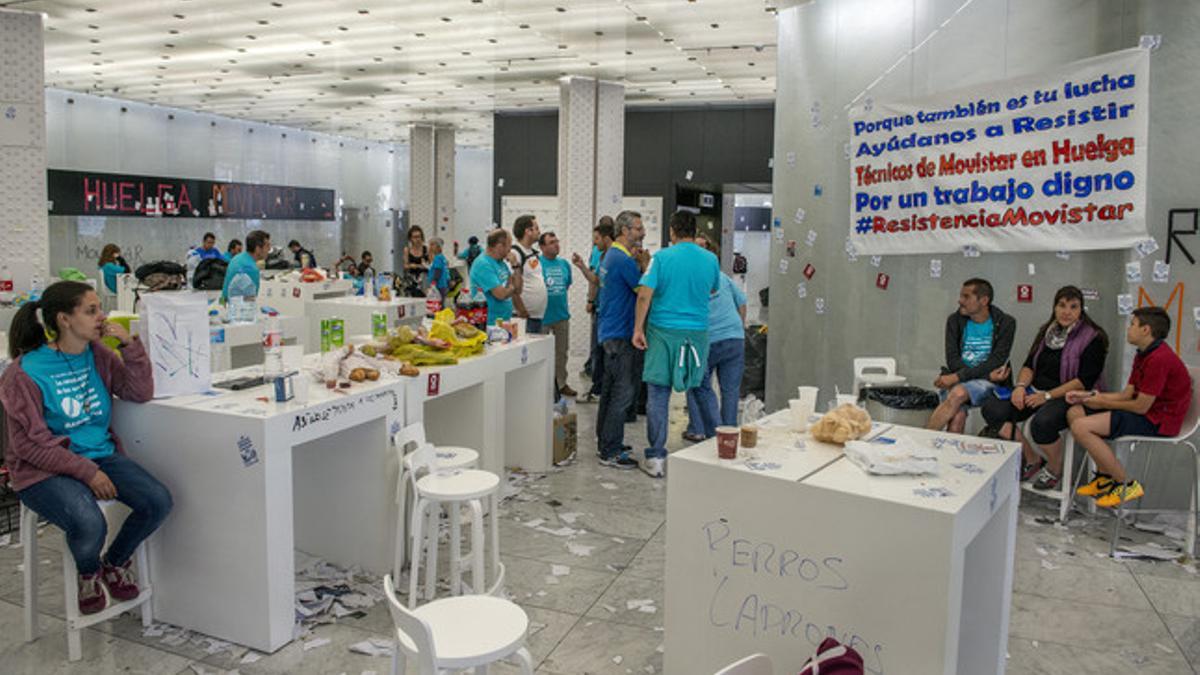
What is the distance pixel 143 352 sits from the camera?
337 cm

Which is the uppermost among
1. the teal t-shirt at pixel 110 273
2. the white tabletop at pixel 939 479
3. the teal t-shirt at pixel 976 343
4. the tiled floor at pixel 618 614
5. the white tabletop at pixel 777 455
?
the teal t-shirt at pixel 110 273

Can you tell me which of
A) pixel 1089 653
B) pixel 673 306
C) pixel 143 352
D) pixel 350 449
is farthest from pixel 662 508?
pixel 143 352

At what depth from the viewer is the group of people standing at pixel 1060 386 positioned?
450 centimetres

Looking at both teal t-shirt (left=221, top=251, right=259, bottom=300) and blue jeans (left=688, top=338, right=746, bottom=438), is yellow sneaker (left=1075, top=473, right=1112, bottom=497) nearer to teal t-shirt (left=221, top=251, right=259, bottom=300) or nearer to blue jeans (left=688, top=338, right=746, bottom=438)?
blue jeans (left=688, top=338, right=746, bottom=438)

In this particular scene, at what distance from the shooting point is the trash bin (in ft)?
18.0

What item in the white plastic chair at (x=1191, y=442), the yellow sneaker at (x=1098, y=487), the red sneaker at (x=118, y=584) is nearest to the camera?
the red sneaker at (x=118, y=584)

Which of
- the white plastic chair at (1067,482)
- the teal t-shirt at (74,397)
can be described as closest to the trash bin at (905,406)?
the white plastic chair at (1067,482)

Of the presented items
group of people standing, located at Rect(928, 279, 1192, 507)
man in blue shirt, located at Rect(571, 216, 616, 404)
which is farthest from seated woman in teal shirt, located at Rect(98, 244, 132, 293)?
group of people standing, located at Rect(928, 279, 1192, 507)

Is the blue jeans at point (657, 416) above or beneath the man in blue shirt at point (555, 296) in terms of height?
beneath

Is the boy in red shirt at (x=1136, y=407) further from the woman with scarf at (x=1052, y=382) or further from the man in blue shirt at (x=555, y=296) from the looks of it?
the man in blue shirt at (x=555, y=296)

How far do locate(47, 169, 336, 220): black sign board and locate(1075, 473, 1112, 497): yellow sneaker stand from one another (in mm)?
13585

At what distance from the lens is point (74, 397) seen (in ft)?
10.6

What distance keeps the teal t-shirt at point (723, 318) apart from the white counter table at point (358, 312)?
303 centimetres

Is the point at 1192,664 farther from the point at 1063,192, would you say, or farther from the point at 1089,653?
the point at 1063,192
